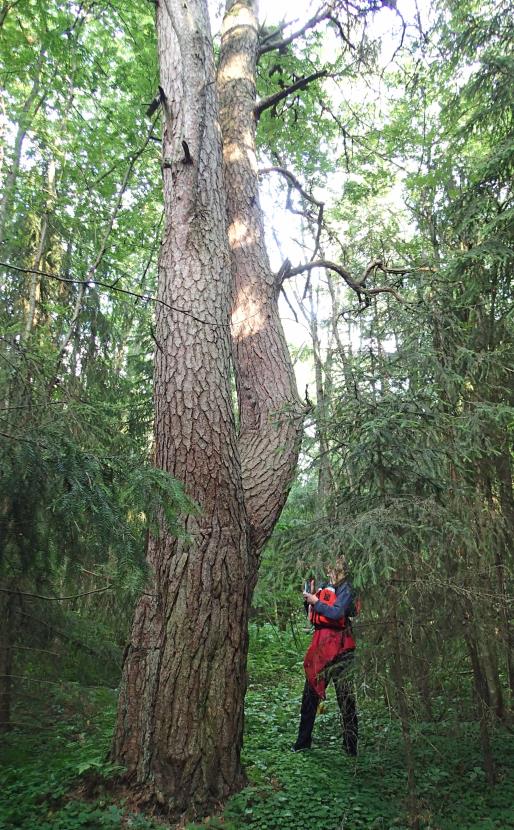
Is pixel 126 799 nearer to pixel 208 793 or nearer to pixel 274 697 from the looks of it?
pixel 208 793

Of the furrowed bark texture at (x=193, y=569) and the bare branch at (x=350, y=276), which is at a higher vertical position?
the bare branch at (x=350, y=276)

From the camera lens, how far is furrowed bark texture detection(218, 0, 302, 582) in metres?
4.02

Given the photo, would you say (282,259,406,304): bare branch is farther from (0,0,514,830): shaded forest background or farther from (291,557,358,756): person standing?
(291,557,358,756): person standing

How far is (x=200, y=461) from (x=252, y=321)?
72.1 inches

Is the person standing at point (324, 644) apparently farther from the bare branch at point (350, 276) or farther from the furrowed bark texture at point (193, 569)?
the bare branch at point (350, 276)

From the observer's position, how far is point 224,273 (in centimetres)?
422

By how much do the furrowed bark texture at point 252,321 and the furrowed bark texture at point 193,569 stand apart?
1.47 feet

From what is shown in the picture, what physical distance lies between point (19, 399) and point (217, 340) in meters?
1.56

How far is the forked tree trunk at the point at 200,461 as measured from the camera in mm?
3139

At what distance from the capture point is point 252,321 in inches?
192

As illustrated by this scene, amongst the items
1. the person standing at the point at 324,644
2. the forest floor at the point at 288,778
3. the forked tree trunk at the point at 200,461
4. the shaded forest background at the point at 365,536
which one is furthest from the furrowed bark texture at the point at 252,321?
the forest floor at the point at 288,778

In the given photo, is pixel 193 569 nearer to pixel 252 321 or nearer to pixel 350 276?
pixel 252 321

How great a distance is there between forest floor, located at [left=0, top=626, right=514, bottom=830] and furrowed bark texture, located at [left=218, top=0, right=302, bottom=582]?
1448 mm

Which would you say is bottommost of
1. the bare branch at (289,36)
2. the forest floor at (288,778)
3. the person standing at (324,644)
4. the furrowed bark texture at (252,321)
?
the forest floor at (288,778)
